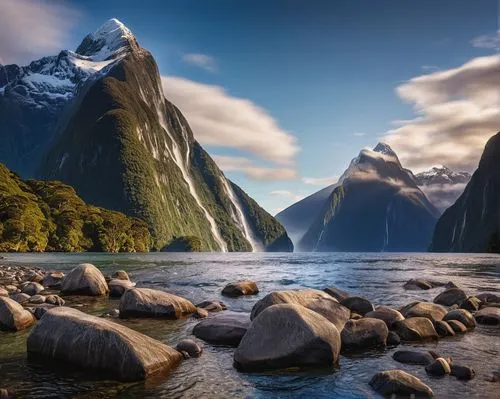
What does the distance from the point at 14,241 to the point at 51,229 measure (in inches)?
659

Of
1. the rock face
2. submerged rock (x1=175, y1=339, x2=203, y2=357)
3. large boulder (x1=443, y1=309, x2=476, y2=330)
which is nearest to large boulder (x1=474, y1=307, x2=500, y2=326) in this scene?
large boulder (x1=443, y1=309, x2=476, y2=330)

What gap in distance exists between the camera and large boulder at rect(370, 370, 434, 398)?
31.3 feet

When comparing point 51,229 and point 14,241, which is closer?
point 14,241

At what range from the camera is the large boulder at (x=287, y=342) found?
11383mm

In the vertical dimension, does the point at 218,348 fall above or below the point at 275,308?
below

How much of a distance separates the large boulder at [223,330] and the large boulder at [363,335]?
3.21 metres

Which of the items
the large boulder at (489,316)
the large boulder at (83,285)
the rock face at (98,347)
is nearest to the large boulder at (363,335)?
the rock face at (98,347)

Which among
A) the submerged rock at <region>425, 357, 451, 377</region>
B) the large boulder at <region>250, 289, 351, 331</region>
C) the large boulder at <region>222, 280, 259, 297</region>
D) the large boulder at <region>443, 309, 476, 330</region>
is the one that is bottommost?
the large boulder at <region>222, 280, 259, 297</region>

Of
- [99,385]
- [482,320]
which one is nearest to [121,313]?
[99,385]

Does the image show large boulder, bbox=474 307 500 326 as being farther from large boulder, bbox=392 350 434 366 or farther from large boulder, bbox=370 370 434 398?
large boulder, bbox=370 370 434 398

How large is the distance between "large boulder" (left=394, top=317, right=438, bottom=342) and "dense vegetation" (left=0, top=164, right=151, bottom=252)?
338 ft

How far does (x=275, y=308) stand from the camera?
1216 cm

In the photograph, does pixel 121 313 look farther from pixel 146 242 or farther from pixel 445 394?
pixel 146 242

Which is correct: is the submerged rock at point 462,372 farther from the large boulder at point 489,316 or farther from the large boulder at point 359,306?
the large boulder at point 489,316
